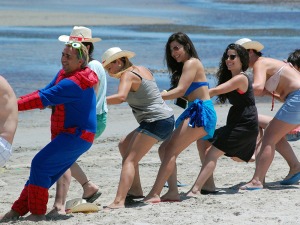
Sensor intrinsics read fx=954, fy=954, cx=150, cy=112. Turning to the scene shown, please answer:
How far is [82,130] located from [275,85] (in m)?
2.47

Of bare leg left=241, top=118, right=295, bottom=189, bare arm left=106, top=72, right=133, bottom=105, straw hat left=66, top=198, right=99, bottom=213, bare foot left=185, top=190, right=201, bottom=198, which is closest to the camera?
bare arm left=106, top=72, right=133, bottom=105

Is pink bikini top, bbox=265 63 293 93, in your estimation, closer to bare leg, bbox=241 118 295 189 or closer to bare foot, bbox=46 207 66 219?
bare leg, bbox=241 118 295 189

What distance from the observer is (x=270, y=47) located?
23703mm

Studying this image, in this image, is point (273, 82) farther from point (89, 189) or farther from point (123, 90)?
point (89, 189)

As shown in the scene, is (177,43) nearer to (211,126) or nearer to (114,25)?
(211,126)

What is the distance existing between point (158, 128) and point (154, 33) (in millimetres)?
18705

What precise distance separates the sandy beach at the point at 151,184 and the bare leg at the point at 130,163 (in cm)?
15

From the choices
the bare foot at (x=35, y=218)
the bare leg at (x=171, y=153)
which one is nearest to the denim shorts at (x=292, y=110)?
the bare leg at (x=171, y=153)

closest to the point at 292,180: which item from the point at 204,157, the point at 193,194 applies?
the point at 204,157

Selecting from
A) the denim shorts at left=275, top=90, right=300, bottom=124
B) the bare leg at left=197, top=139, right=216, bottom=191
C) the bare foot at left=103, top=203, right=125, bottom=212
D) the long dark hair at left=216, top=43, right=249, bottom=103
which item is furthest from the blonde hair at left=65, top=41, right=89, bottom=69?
the denim shorts at left=275, top=90, right=300, bottom=124

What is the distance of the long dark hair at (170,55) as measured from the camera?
8.66 meters

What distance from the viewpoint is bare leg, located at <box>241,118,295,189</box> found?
926 centimetres

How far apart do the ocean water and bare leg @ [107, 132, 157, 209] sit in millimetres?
8160

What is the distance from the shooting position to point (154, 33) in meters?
26.9
